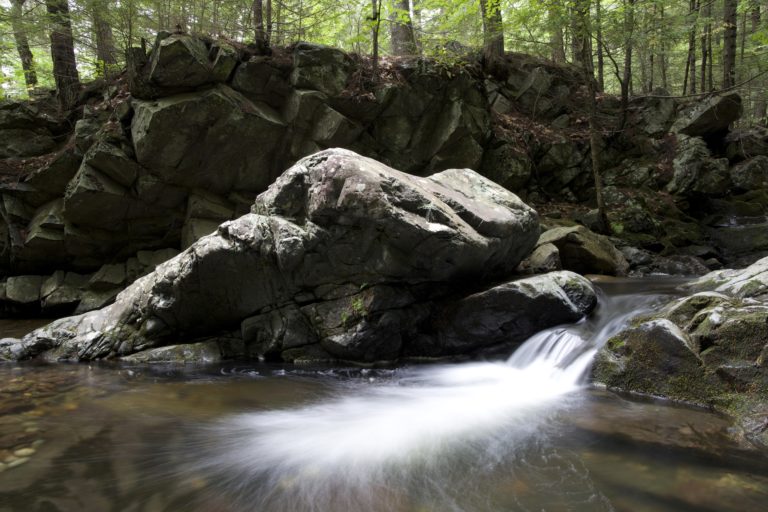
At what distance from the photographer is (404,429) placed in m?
4.48

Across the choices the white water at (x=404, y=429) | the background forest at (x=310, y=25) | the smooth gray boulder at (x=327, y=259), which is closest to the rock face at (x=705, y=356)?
the white water at (x=404, y=429)

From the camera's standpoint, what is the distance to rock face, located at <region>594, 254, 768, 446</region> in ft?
13.3

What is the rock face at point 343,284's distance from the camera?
6418 mm

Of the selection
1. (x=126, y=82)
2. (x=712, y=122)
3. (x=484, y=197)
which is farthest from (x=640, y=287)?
(x=126, y=82)

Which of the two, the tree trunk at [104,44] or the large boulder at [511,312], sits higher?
the tree trunk at [104,44]

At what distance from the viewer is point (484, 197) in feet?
25.4

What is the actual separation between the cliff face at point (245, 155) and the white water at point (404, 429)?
7554 millimetres

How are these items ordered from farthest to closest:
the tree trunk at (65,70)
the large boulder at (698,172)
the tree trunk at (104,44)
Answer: the large boulder at (698,172)
the tree trunk at (65,70)
the tree trunk at (104,44)

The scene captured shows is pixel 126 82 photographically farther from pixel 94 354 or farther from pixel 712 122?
pixel 712 122

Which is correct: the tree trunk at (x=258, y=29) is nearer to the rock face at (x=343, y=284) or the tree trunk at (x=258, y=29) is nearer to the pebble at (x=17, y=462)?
the rock face at (x=343, y=284)

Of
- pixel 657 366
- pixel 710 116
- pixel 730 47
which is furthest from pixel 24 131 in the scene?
pixel 730 47

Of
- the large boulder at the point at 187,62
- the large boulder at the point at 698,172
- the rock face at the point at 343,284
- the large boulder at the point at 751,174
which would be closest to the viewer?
the rock face at the point at 343,284

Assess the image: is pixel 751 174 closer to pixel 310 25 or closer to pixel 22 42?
pixel 310 25

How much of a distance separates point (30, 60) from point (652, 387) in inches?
752
